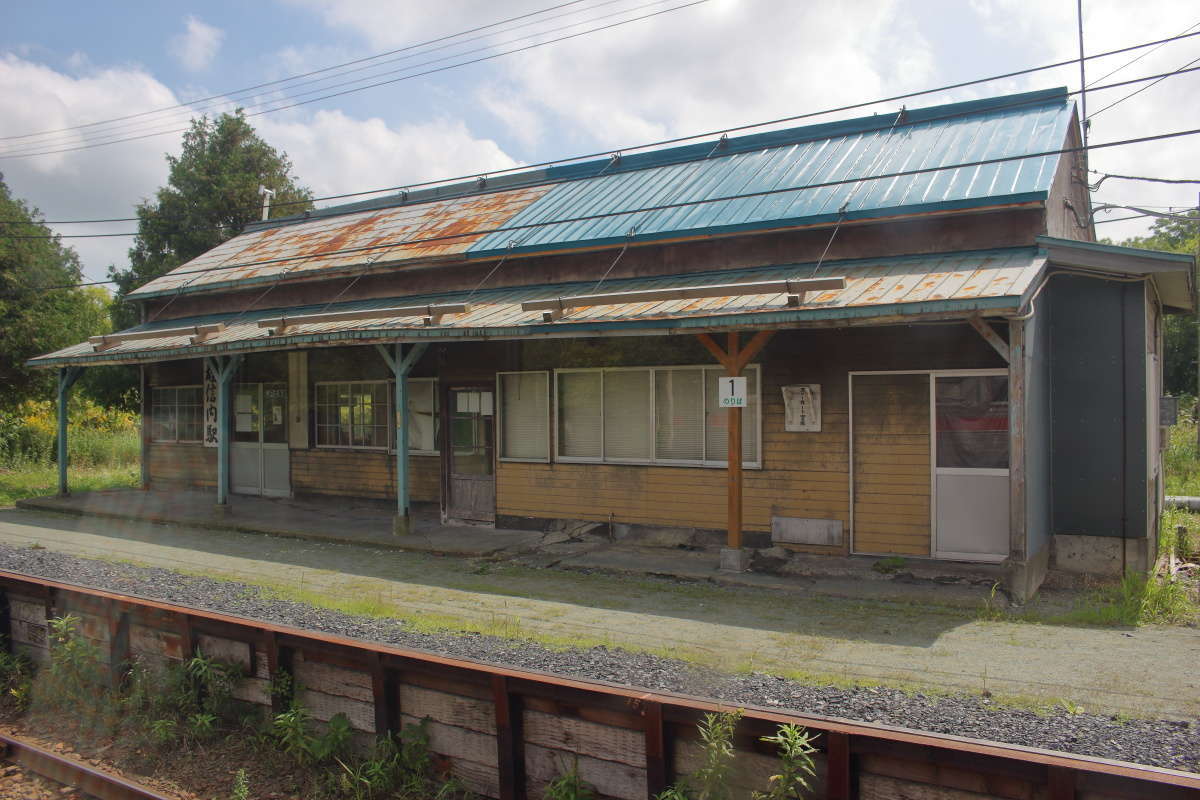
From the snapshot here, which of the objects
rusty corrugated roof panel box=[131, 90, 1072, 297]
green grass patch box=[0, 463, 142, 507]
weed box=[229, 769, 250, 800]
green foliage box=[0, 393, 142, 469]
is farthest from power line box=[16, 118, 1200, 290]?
green foliage box=[0, 393, 142, 469]

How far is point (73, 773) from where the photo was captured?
218 inches

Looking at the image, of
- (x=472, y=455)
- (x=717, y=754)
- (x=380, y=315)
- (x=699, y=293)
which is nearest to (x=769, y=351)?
(x=699, y=293)

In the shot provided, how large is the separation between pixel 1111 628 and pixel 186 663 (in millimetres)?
7426

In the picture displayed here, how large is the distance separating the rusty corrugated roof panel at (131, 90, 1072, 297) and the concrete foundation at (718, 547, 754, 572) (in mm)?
4122

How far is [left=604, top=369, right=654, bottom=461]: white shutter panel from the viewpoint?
11.1 metres

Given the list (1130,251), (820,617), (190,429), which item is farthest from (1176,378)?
(190,429)

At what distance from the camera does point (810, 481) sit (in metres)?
9.90

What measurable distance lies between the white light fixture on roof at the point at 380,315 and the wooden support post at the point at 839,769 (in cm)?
817

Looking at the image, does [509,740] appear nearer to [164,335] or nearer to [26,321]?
[164,335]

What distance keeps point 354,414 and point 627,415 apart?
5.89 metres

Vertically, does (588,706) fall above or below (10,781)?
above

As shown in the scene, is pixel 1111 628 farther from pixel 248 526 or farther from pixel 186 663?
pixel 248 526

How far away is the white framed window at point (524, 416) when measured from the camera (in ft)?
38.9

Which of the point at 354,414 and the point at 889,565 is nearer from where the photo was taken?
the point at 889,565
